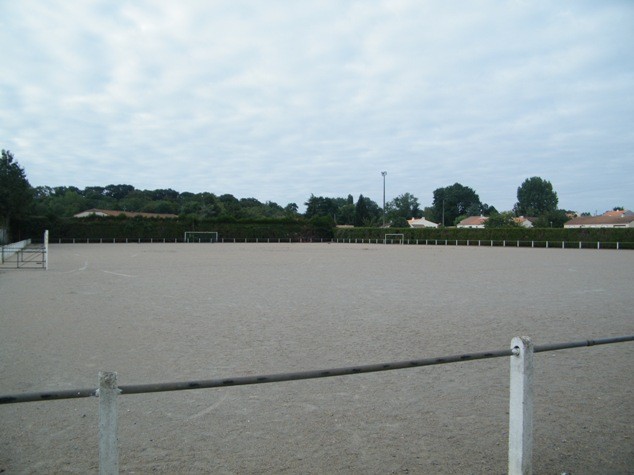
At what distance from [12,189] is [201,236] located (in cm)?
2435

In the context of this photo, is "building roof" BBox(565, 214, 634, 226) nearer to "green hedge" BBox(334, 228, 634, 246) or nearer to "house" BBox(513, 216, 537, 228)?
"house" BBox(513, 216, 537, 228)

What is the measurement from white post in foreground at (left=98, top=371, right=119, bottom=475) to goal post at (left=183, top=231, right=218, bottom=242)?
62.2m

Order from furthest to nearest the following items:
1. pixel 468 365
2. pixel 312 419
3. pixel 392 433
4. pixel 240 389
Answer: pixel 468 365 → pixel 240 389 → pixel 312 419 → pixel 392 433

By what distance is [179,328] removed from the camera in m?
8.20

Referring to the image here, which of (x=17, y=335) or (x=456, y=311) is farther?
(x=456, y=311)


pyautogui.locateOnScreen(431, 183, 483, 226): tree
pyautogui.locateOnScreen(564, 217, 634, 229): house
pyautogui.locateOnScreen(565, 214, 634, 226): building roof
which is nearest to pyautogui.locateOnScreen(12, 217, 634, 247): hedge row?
pyautogui.locateOnScreen(564, 217, 634, 229): house

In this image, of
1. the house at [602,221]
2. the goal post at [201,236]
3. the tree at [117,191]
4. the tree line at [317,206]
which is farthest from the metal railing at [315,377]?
the tree at [117,191]

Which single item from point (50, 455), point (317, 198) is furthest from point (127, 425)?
point (317, 198)

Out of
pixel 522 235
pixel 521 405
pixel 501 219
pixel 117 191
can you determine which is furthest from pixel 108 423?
pixel 117 191

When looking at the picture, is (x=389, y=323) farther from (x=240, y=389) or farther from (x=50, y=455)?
(x=50, y=455)

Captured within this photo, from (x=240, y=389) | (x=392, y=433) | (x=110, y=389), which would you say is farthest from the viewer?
(x=240, y=389)

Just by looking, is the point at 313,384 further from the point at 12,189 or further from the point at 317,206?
the point at 317,206

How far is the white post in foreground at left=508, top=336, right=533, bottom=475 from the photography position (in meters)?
2.93

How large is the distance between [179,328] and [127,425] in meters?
4.06
